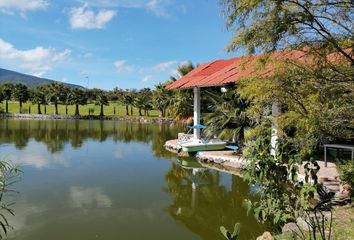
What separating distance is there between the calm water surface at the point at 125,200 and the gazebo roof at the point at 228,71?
8.57 feet

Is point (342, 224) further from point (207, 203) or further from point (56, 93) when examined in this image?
point (56, 93)

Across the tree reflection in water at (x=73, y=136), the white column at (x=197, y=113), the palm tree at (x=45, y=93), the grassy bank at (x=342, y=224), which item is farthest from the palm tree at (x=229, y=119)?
the palm tree at (x=45, y=93)

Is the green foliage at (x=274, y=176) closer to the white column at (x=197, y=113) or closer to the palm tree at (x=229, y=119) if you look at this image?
the palm tree at (x=229, y=119)

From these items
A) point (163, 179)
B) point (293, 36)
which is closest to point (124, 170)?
point (163, 179)

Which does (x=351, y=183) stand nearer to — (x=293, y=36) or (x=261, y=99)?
(x=261, y=99)

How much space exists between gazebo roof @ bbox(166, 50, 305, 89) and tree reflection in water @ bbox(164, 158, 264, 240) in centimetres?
256

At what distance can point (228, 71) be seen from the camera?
13617mm

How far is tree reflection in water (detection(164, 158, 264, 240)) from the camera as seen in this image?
604cm

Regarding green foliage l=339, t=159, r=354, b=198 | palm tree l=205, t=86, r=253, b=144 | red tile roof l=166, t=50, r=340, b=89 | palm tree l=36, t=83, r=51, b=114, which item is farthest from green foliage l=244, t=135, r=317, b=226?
palm tree l=36, t=83, r=51, b=114

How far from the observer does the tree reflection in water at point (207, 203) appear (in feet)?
19.8

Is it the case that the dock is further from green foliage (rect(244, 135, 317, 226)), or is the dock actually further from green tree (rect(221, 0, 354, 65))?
green tree (rect(221, 0, 354, 65))

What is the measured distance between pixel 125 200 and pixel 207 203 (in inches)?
70.4

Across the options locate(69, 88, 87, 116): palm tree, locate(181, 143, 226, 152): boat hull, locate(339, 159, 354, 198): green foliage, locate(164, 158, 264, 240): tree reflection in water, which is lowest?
locate(164, 158, 264, 240): tree reflection in water

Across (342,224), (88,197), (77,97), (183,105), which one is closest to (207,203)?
(88,197)
